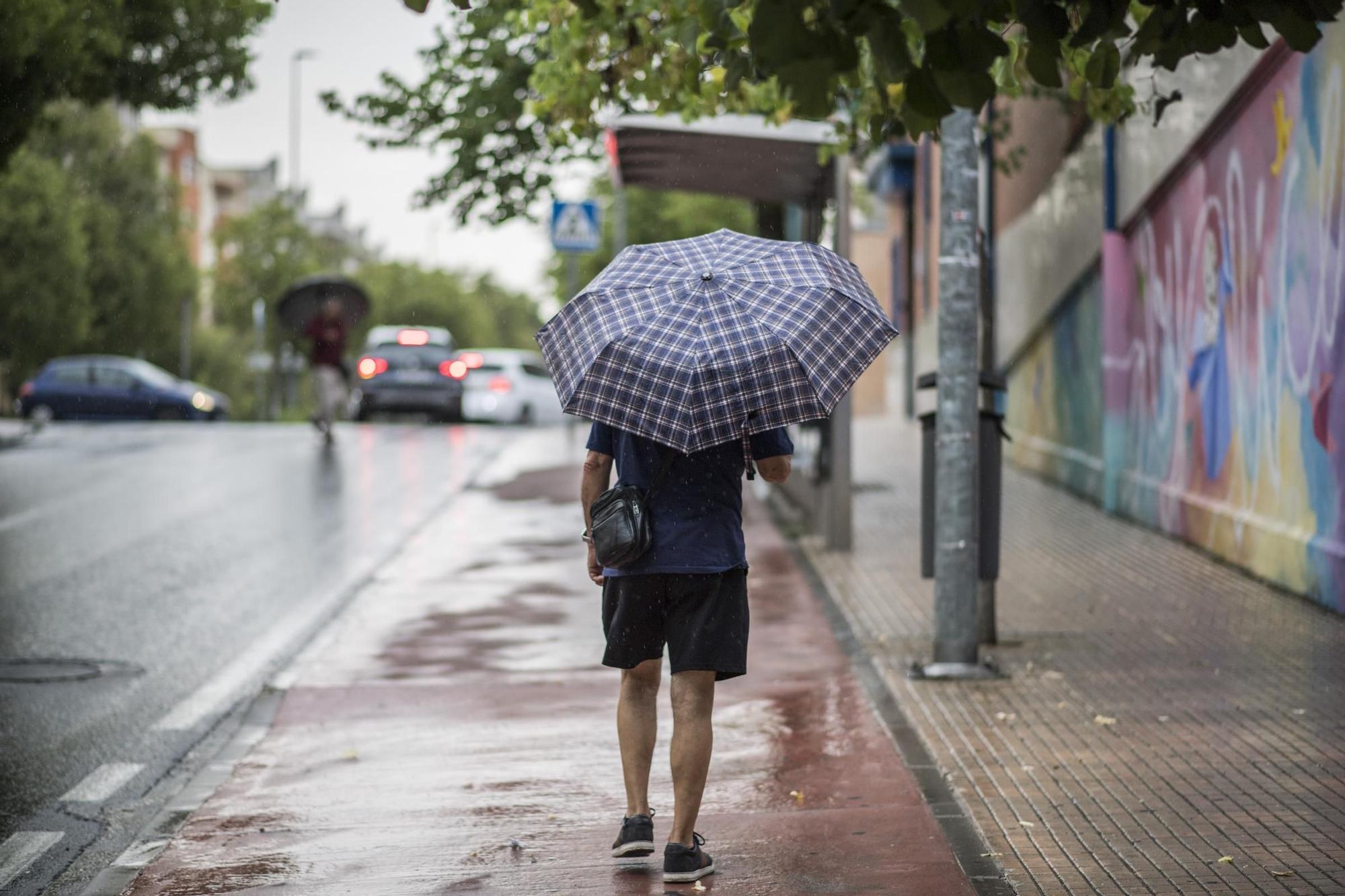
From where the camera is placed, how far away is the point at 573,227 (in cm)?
1934

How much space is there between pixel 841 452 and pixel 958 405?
4.12m

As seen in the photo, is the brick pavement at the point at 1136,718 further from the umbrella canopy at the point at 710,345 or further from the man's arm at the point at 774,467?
the umbrella canopy at the point at 710,345

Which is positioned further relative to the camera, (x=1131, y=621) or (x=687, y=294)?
(x=1131, y=621)

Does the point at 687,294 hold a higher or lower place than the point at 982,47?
lower

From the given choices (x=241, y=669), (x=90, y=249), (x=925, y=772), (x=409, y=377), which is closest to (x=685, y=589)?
(x=925, y=772)

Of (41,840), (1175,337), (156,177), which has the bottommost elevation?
(41,840)

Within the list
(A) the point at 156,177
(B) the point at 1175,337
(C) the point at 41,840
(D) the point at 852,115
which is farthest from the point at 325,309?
(A) the point at 156,177

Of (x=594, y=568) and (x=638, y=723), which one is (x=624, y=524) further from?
(x=638, y=723)

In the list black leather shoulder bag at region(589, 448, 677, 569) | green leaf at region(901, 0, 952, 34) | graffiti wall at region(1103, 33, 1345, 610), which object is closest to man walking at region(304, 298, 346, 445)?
graffiti wall at region(1103, 33, 1345, 610)

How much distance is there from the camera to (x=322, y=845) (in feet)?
17.8

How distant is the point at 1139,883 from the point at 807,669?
3407mm

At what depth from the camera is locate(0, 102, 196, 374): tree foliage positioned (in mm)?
43062

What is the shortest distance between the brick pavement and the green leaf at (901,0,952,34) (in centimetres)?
251

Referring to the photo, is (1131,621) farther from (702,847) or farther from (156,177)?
(156,177)
